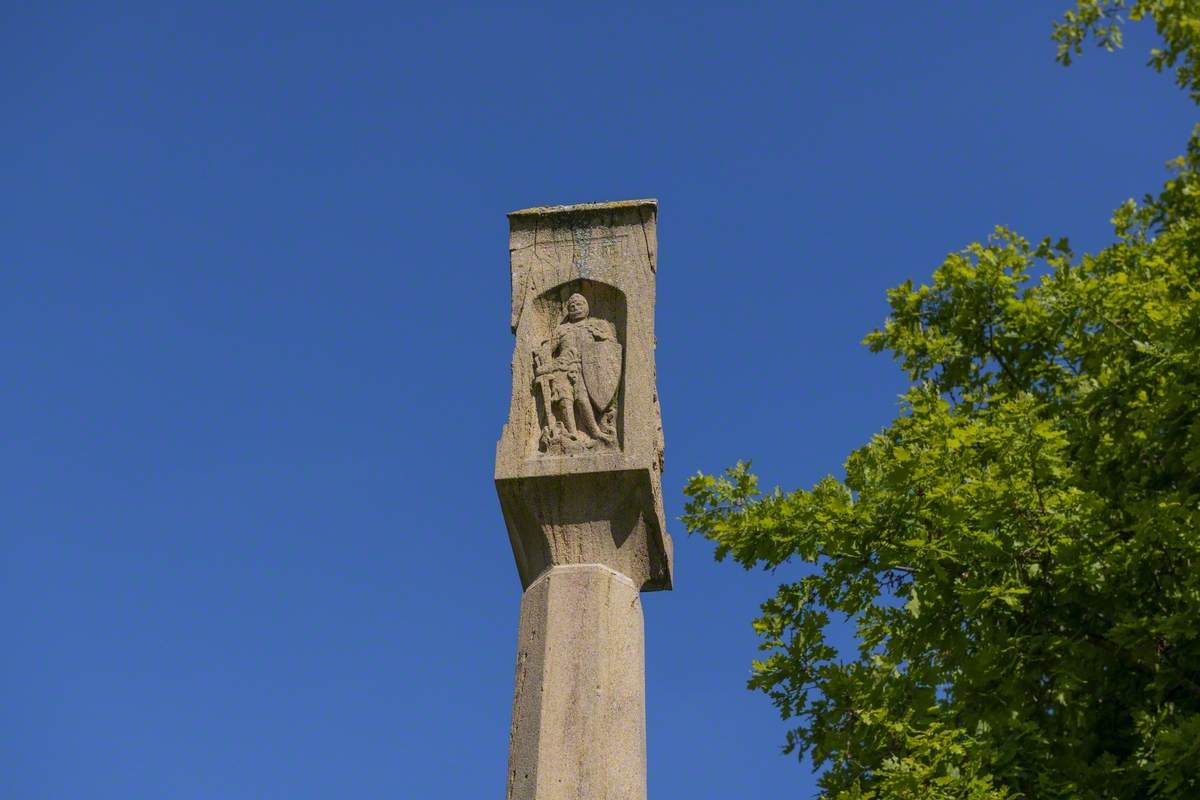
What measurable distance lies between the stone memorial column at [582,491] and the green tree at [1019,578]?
2.74 m

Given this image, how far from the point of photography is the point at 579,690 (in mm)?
5996

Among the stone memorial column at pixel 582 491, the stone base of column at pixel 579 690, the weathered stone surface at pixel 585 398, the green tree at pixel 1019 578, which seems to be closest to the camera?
the stone base of column at pixel 579 690

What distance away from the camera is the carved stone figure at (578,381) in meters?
6.65

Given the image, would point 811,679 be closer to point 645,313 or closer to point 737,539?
point 737,539

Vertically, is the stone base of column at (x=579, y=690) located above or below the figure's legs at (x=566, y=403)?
below

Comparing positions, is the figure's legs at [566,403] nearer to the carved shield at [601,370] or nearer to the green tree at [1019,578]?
the carved shield at [601,370]

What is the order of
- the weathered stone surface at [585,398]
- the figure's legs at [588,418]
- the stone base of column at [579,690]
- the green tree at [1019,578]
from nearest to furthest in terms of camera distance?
the stone base of column at [579,690], the weathered stone surface at [585,398], the figure's legs at [588,418], the green tree at [1019,578]

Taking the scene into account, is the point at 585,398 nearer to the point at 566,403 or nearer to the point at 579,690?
the point at 566,403

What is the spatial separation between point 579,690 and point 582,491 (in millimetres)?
902

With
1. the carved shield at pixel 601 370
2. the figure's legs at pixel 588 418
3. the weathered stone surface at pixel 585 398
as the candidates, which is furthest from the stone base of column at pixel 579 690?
the carved shield at pixel 601 370

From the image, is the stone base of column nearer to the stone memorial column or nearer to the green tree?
the stone memorial column

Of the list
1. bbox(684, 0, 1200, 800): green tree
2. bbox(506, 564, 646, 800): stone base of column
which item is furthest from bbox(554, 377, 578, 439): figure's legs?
bbox(684, 0, 1200, 800): green tree

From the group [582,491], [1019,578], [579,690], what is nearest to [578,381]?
[582,491]

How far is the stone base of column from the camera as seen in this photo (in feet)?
19.0
